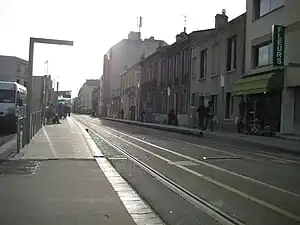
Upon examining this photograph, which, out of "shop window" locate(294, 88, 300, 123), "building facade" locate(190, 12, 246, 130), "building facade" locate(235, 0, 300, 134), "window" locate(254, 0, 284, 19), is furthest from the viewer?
"building facade" locate(190, 12, 246, 130)

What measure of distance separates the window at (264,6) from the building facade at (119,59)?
2440 inches

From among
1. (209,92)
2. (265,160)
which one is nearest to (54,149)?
(265,160)

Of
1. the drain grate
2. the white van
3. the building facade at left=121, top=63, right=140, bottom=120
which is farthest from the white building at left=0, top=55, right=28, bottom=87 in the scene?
the drain grate

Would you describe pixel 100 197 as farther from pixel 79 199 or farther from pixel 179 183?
pixel 179 183

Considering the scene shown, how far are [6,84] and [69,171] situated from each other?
742 inches

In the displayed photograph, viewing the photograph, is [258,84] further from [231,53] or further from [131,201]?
[131,201]

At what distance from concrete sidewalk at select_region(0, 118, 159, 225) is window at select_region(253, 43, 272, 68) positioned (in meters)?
16.5

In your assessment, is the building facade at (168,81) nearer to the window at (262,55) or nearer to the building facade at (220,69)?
the building facade at (220,69)

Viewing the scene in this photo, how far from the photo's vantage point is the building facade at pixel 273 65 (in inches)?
947

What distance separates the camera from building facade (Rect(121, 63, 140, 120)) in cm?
7025

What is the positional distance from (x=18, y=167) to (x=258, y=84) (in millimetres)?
17182

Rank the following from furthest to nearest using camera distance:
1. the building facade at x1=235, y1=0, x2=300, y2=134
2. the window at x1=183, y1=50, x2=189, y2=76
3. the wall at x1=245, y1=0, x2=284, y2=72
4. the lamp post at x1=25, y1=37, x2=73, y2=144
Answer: the window at x1=183, y1=50, x2=189, y2=76 < the wall at x1=245, y1=0, x2=284, y2=72 < the building facade at x1=235, y1=0, x2=300, y2=134 < the lamp post at x1=25, y1=37, x2=73, y2=144

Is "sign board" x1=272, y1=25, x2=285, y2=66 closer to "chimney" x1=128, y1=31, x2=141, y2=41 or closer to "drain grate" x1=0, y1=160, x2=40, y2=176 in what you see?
"drain grate" x1=0, y1=160, x2=40, y2=176

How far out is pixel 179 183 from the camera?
9914 mm
